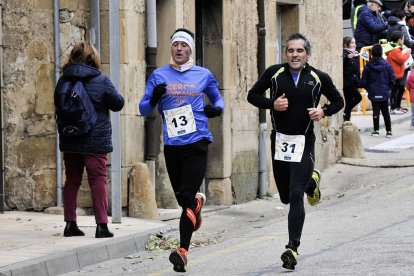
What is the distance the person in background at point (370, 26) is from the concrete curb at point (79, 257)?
14899 millimetres

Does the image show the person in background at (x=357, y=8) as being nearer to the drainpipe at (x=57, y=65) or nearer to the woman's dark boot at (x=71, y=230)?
the drainpipe at (x=57, y=65)

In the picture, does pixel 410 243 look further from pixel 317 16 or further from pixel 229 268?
pixel 317 16

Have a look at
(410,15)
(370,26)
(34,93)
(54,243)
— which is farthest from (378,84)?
(54,243)

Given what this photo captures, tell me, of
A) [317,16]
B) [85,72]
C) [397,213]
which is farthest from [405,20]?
[85,72]

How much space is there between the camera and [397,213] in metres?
13.6

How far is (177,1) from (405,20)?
51.4ft

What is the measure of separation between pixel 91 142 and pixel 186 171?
69.4 inches

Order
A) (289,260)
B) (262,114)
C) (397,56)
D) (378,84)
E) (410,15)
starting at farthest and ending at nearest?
(410,15) < (397,56) < (378,84) < (262,114) < (289,260)

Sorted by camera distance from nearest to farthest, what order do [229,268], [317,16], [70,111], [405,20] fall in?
[229,268], [70,111], [317,16], [405,20]

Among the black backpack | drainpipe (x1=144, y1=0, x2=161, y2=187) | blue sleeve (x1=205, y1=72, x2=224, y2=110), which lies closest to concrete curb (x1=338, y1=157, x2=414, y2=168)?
drainpipe (x1=144, y1=0, x2=161, y2=187)

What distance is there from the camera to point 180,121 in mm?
10250

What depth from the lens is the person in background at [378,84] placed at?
23078 millimetres

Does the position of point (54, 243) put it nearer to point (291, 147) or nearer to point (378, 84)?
point (291, 147)

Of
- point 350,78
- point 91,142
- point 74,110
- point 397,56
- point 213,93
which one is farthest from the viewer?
point 397,56
